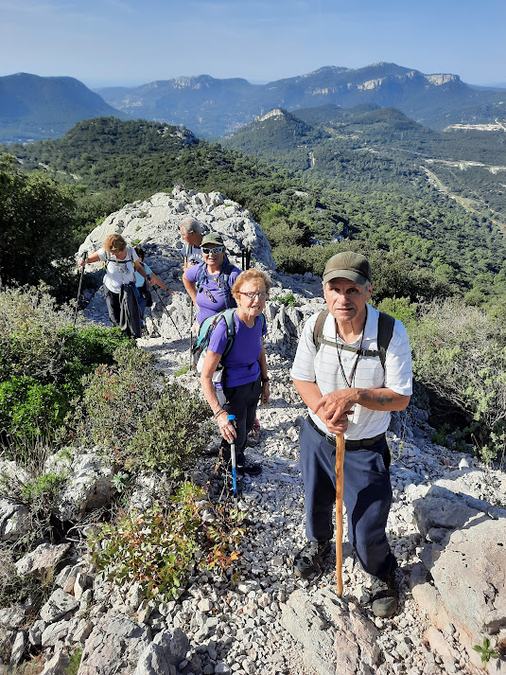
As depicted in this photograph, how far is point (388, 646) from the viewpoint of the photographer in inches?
121

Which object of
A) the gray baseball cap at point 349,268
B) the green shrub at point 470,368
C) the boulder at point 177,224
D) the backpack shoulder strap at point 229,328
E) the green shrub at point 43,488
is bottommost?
the green shrub at point 470,368

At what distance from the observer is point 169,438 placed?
4121mm

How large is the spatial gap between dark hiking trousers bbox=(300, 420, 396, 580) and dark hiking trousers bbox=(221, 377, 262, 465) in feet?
3.03

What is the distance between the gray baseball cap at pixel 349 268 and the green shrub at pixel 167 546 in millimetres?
2196

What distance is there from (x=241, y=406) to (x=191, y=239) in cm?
371

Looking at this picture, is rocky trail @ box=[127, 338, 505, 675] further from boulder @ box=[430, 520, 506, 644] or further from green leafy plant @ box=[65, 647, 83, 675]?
green leafy plant @ box=[65, 647, 83, 675]

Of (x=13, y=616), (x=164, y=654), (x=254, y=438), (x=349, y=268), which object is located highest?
(x=349, y=268)

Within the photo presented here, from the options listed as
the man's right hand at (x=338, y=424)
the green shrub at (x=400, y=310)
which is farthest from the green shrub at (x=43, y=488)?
the green shrub at (x=400, y=310)

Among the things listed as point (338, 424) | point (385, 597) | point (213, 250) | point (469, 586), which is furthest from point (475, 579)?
point (213, 250)

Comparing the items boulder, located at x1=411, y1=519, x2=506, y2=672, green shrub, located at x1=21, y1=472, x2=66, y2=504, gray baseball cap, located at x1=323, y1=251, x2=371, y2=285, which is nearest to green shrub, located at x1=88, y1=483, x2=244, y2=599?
green shrub, located at x1=21, y1=472, x2=66, y2=504

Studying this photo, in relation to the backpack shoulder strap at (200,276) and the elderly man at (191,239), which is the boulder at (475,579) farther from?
the elderly man at (191,239)

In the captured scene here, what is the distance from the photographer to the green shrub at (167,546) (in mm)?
3320

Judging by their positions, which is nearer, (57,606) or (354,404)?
(354,404)

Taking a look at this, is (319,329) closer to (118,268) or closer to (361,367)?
(361,367)
